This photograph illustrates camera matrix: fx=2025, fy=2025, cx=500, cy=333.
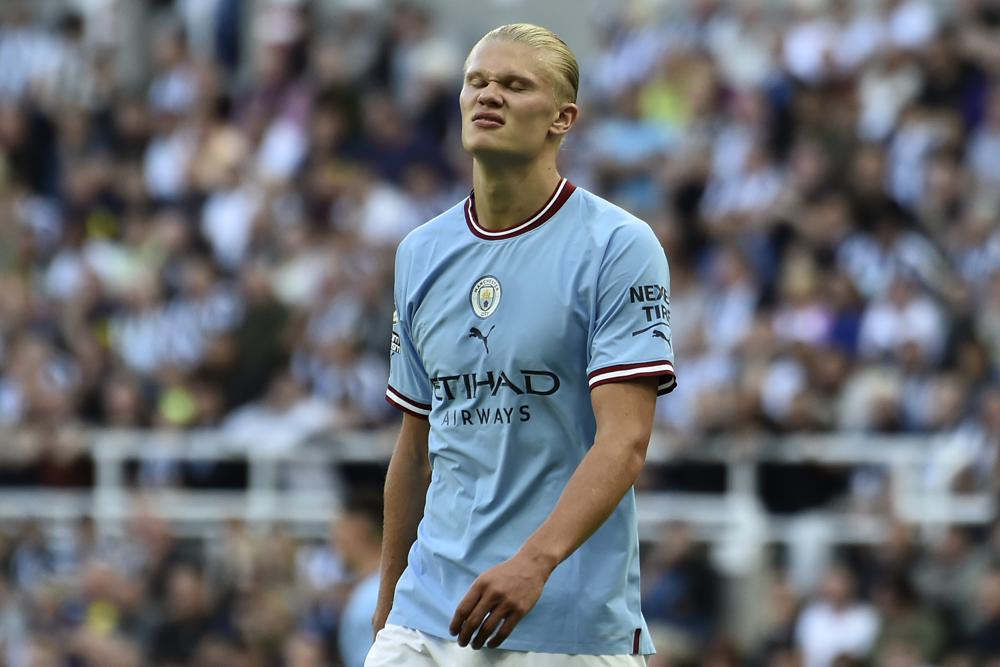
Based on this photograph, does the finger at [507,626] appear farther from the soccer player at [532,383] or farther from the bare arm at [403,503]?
the bare arm at [403,503]

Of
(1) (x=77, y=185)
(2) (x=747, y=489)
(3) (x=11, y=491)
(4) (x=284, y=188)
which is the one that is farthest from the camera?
(1) (x=77, y=185)

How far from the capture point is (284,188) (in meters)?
17.9

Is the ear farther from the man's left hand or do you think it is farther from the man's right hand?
the man's right hand

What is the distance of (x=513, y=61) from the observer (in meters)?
4.88

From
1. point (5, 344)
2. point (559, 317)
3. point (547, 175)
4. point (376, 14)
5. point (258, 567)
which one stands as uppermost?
point (376, 14)

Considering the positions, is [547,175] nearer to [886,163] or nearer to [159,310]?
[886,163]

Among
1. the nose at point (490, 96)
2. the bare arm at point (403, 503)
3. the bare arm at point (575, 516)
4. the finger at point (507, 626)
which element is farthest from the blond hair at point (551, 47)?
the finger at point (507, 626)

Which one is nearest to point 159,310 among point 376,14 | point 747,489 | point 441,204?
point 441,204

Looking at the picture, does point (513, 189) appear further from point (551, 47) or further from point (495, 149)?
point (551, 47)

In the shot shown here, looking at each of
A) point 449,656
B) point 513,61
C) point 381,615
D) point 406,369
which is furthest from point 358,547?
point 513,61

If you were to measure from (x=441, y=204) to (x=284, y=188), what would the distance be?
165 centimetres

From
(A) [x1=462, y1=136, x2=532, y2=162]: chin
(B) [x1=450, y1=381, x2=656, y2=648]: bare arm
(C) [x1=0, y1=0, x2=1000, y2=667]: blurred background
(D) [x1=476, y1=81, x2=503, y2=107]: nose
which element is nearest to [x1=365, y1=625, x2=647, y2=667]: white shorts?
(B) [x1=450, y1=381, x2=656, y2=648]: bare arm

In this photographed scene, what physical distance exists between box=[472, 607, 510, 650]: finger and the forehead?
4.26 feet

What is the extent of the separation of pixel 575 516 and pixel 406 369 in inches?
34.0
